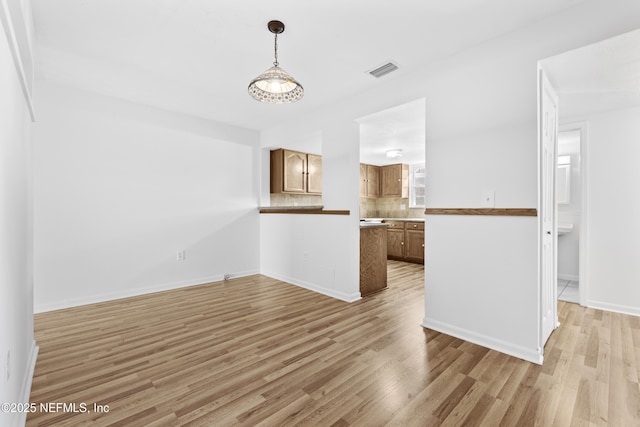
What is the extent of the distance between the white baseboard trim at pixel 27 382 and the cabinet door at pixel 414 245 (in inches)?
216

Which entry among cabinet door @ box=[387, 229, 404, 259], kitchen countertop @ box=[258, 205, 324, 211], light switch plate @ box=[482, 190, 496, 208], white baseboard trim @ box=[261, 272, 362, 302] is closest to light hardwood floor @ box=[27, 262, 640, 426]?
white baseboard trim @ box=[261, 272, 362, 302]

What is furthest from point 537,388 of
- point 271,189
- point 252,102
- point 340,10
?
point 271,189

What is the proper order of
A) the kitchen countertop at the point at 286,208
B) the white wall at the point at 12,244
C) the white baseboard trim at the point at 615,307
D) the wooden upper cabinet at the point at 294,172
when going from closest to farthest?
the white wall at the point at 12,244
the white baseboard trim at the point at 615,307
the kitchen countertop at the point at 286,208
the wooden upper cabinet at the point at 294,172

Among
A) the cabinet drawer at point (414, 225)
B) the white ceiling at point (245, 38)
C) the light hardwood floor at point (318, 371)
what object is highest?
the white ceiling at point (245, 38)

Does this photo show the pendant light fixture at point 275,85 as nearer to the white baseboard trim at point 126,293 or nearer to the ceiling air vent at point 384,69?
the ceiling air vent at point 384,69

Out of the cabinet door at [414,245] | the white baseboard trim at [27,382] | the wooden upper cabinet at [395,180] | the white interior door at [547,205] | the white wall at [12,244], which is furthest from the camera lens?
the wooden upper cabinet at [395,180]

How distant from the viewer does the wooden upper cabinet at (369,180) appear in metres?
6.88

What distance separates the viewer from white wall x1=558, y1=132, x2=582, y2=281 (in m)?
4.09

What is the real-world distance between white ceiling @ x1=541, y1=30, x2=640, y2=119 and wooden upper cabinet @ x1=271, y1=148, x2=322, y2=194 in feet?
12.2

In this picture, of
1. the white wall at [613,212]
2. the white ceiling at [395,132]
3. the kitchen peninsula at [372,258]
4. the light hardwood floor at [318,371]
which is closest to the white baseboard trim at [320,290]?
the kitchen peninsula at [372,258]

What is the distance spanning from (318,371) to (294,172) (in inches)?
150

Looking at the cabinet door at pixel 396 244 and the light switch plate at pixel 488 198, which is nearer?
the light switch plate at pixel 488 198

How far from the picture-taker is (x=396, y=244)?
20.2ft

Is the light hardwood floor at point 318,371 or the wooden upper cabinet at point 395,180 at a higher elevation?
the wooden upper cabinet at point 395,180
